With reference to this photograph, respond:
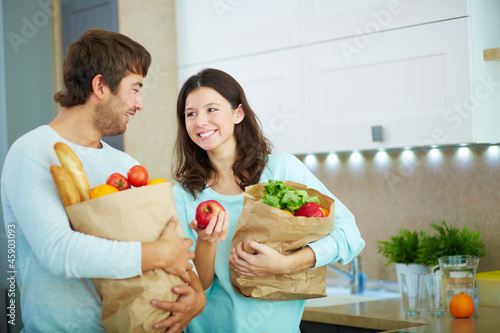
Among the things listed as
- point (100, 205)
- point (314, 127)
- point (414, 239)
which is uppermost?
point (314, 127)

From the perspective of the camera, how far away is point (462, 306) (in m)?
2.00

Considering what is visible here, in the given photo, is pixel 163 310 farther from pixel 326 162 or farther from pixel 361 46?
pixel 326 162

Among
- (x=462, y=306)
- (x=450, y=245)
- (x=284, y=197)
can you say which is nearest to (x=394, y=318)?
(x=462, y=306)

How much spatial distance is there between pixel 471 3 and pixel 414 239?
3.41 ft

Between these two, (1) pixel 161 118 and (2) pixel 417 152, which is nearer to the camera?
(2) pixel 417 152

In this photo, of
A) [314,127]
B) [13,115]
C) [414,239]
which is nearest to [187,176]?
[314,127]

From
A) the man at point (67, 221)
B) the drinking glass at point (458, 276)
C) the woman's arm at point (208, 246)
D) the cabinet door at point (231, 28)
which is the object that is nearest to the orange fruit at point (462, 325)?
the drinking glass at point (458, 276)

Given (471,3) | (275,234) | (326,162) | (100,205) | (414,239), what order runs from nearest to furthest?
(100,205), (275,234), (471,3), (414,239), (326,162)

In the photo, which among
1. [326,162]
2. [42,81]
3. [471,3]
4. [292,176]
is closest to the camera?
[292,176]

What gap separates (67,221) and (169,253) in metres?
0.23

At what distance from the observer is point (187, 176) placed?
1847 millimetres

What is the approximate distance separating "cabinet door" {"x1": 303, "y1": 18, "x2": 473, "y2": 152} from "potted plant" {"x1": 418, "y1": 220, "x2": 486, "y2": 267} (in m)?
0.44

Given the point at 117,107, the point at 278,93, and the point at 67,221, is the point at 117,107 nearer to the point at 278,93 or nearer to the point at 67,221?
the point at 67,221

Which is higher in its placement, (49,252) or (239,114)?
(239,114)
